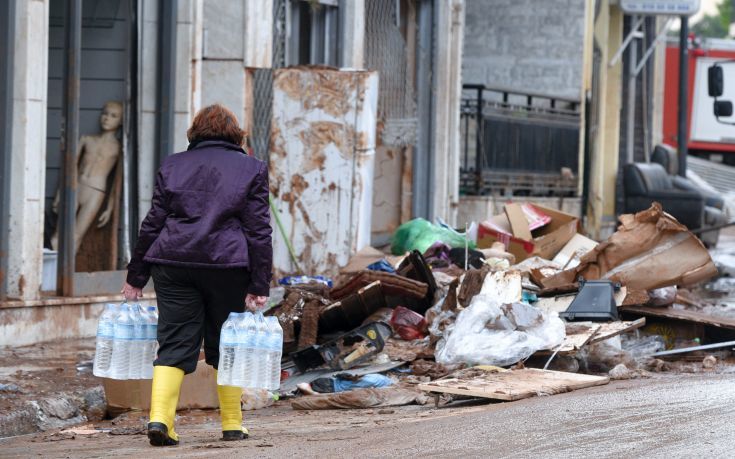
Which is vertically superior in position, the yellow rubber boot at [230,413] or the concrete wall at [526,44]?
Answer: the concrete wall at [526,44]

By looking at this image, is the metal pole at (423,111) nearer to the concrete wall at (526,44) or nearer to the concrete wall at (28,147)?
the concrete wall at (526,44)

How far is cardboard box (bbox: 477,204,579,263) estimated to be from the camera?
14.4 meters

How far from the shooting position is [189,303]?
20.9 ft

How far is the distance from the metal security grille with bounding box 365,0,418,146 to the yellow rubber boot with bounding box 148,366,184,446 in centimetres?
983

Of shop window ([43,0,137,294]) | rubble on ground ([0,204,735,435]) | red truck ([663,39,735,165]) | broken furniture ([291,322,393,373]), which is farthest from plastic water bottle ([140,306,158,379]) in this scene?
red truck ([663,39,735,165])

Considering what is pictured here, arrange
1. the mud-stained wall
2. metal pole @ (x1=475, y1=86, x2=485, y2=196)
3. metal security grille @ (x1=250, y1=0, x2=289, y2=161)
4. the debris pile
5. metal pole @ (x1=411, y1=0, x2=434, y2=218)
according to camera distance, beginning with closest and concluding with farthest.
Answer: the debris pile
metal security grille @ (x1=250, y1=0, x2=289, y2=161)
the mud-stained wall
metal pole @ (x1=411, y1=0, x2=434, y2=218)
metal pole @ (x1=475, y1=86, x2=485, y2=196)

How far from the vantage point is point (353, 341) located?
976cm

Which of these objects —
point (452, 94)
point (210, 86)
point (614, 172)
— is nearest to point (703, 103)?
point (614, 172)

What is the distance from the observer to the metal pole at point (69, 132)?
10398mm

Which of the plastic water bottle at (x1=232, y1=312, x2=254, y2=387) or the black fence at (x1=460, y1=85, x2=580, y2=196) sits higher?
the black fence at (x1=460, y1=85, x2=580, y2=196)

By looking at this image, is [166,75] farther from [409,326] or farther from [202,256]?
[202,256]

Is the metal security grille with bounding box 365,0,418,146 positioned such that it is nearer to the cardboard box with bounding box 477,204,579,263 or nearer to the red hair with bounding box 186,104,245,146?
the cardboard box with bounding box 477,204,579,263

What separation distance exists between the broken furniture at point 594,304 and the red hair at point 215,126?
4.26m

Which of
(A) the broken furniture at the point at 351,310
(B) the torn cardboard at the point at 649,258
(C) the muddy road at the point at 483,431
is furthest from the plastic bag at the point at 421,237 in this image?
(C) the muddy road at the point at 483,431
